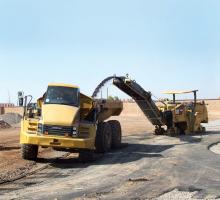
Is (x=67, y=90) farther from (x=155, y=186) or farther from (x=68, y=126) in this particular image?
(x=155, y=186)

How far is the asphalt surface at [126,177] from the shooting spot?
11.5 m

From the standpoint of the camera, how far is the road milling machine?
26.3 m

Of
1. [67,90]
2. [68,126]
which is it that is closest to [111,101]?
[67,90]

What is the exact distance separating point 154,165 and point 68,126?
3.02 m

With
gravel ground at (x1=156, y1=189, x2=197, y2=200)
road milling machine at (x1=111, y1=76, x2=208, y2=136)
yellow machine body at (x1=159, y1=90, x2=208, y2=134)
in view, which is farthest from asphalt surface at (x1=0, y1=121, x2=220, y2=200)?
yellow machine body at (x1=159, y1=90, x2=208, y2=134)

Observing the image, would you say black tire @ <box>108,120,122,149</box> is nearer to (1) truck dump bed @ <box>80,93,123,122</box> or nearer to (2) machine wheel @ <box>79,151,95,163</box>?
(1) truck dump bed @ <box>80,93,123,122</box>

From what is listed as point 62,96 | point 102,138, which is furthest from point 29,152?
point 102,138

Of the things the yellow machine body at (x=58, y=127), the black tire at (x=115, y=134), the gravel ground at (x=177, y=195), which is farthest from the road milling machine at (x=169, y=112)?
the gravel ground at (x=177, y=195)

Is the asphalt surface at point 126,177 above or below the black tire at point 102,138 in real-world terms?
below

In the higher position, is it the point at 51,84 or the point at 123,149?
the point at 51,84

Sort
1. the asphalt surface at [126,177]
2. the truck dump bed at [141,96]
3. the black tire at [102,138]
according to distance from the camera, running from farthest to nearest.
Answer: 1. the truck dump bed at [141,96]
2. the black tire at [102,138]
3. the asphalt surface at [126,177]

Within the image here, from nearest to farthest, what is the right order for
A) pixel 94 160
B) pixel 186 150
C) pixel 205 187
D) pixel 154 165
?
1. pixel 205 187
2. pixel 154 165
3. pixel 94 160
4. pixel 186 150

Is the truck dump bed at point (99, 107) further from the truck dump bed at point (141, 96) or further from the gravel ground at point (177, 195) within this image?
the gravel ground at point (177, 195)

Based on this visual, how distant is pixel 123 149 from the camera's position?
21156mm
